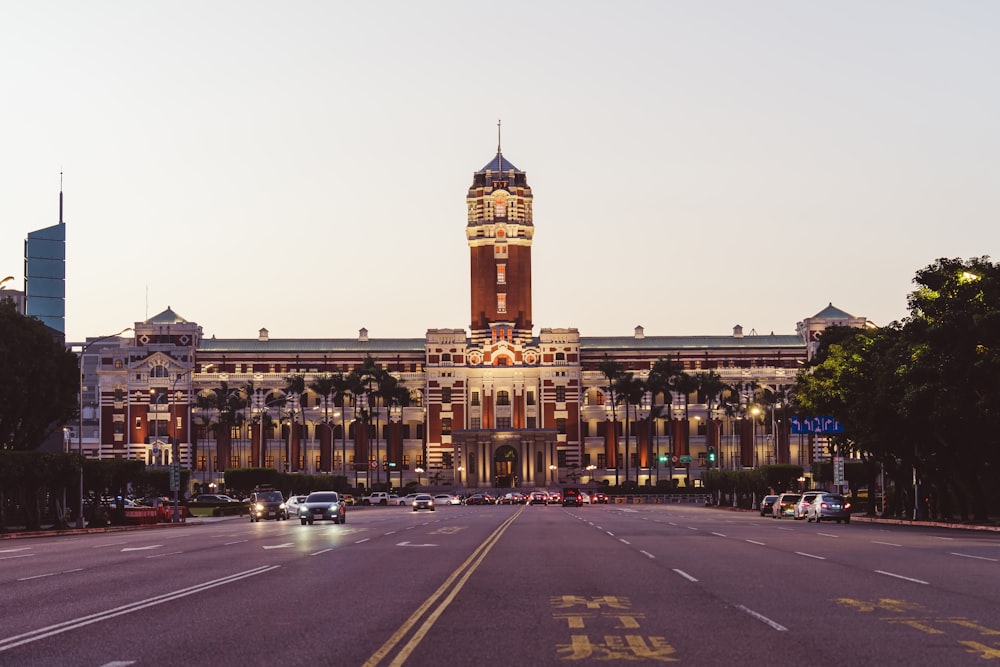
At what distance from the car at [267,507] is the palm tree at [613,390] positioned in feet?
281

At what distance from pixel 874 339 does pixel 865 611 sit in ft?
175

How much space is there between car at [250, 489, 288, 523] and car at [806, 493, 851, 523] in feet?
111

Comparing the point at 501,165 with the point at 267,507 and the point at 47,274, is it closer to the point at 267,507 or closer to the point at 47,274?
the point at 47,274

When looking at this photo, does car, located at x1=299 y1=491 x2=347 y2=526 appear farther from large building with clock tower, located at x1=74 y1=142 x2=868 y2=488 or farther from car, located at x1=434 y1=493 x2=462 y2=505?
large building with clock tower, located at x1=74 y1=142 x2=868 y2=488

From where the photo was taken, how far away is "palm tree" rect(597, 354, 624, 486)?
167 metres

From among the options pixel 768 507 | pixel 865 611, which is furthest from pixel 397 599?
pixel 768 507

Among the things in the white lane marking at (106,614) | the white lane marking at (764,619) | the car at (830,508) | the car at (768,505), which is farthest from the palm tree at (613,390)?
the white lane marking at (764,619)

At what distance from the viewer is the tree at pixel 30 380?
7412 cm

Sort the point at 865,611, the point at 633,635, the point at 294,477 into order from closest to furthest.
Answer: the point at 633,635 → the point at 865,611 → the point at 294,477

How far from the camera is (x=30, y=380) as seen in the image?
248 ft

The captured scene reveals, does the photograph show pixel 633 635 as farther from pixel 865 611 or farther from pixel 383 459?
pixel 383 459

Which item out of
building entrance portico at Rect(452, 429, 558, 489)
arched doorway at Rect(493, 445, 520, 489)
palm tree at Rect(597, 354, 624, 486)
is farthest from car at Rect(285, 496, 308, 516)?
arched doorway at Rect(493, 445, 520, 489)

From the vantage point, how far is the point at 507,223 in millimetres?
182250

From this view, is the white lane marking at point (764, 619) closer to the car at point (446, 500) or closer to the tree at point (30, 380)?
the tree at point (30, 380)
